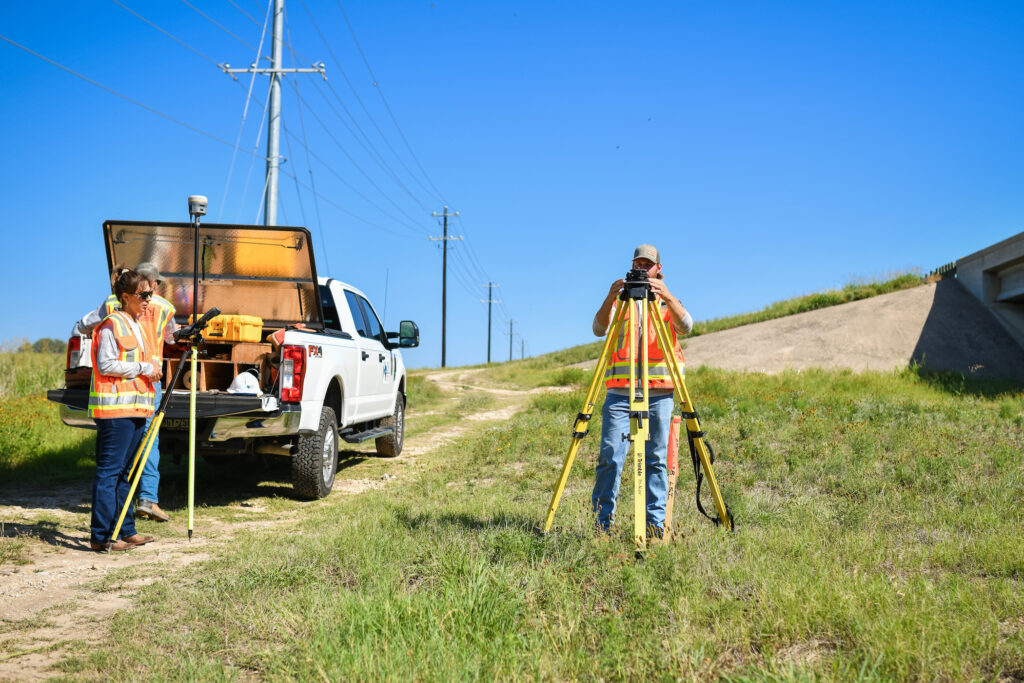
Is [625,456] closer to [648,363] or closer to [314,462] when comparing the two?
[648,363]

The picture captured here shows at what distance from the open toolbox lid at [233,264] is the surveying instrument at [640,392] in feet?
13.6

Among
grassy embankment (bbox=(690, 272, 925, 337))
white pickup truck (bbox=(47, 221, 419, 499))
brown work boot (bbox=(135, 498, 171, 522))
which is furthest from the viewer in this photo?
grassy embankment (bbox=(690, 272, 925, 337))

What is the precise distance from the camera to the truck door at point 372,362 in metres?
9.38

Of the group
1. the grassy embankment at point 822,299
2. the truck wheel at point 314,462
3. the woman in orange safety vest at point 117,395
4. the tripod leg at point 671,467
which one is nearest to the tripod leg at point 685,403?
the tripod leg at point 671,467

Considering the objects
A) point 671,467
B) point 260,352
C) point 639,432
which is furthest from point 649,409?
point 260,352

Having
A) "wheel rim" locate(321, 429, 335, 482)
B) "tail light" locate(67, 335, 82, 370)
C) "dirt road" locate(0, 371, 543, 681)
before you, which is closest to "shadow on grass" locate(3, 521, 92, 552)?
"dirt road" locate(0, 371, 543, 681)

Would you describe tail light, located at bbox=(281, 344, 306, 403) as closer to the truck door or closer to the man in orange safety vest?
the truck door

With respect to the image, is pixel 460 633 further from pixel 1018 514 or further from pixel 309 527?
pixel 1018 514

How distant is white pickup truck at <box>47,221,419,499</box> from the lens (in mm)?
6906

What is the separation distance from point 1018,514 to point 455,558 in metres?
4.60

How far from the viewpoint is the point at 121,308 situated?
595 cm

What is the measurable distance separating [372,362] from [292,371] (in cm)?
265

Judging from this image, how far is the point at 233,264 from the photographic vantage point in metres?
8.04

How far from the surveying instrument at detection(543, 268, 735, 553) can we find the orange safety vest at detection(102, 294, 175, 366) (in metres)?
3.69
